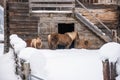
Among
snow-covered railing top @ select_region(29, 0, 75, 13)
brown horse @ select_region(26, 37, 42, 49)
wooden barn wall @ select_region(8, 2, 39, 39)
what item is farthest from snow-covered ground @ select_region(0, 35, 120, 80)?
snow-covered railing top @ select_region(29, 0, 75, 13)

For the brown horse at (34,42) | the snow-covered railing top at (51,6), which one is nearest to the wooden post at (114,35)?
the snow-covered railing top at (51,6)

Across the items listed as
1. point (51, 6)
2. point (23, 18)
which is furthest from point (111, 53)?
point (23, 18)

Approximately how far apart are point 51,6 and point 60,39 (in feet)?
5.66

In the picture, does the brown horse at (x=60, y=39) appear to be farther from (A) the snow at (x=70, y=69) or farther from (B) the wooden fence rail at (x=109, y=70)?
(B) the wooden fence rail at (x=109, y=70)

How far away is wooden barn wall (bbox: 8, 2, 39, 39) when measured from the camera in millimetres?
18281

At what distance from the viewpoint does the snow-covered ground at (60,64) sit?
20.8ft

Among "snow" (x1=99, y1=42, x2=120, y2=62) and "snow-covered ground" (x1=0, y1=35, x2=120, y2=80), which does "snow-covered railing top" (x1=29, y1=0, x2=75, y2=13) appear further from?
"snow" (x1=99, y1=42, x2=120, y2=62)

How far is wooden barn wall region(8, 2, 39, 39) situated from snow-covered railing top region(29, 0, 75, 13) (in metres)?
0.43

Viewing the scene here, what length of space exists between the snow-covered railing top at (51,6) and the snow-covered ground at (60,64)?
2.90 meters

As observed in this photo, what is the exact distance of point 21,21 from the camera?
1841cm

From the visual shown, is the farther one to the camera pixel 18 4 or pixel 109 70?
pixel 18 4

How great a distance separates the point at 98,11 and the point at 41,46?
3.43 metres

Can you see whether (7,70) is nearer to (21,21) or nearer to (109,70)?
(21,21)

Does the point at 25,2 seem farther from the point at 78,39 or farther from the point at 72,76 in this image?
the point at 72,76
